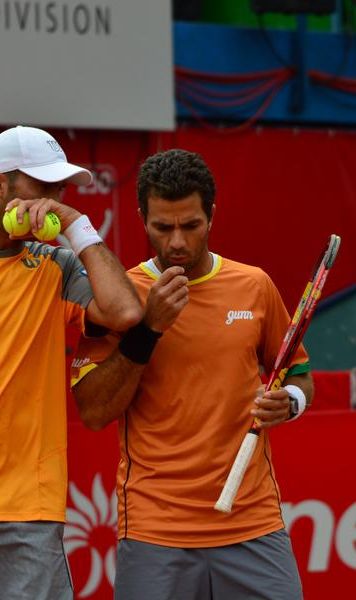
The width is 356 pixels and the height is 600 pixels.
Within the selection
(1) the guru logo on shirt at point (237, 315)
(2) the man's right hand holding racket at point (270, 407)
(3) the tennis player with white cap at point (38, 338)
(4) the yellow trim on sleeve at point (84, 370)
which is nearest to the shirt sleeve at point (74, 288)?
(3) the tennis player with white cap at point (38, 338)

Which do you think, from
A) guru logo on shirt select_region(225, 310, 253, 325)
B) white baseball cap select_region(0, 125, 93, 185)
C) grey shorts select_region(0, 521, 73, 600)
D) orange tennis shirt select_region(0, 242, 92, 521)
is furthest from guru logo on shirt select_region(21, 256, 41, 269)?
grey shorts select_region(0, 521, 73, 600)

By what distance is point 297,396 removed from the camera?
421 centimetres

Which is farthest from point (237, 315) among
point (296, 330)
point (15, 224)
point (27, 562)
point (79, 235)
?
point (27, 562)

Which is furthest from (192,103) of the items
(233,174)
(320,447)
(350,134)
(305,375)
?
(305,375)

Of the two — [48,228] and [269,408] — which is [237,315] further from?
[48,228]

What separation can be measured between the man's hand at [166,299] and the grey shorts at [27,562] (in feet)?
2.26

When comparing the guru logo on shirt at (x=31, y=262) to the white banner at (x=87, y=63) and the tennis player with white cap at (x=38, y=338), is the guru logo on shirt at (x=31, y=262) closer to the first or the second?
the tennis player with white cap at (x=38, y=338)

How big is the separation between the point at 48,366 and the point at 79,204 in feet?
19.5

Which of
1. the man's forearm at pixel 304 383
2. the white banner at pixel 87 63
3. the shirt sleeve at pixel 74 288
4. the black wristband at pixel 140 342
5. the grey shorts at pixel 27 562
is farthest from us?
the white banner at pixel 87 63

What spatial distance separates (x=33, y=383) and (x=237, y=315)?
688mm

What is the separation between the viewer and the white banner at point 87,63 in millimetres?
9266

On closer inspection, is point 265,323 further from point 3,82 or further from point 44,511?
point 3,82

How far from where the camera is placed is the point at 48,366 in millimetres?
4023

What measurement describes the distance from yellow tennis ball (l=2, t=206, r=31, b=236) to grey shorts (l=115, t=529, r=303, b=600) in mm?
1013
